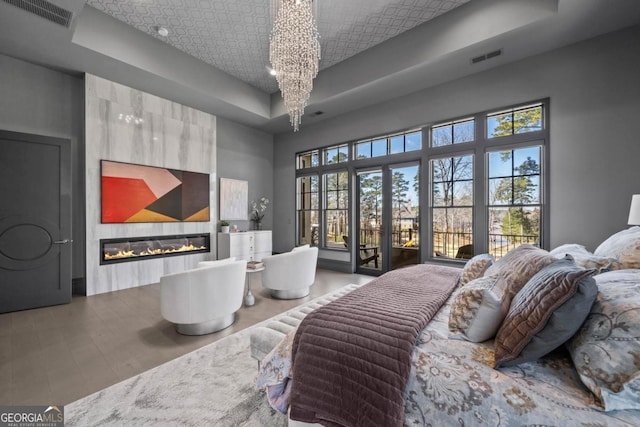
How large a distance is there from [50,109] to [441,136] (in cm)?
631

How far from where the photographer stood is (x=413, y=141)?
493 centimetres

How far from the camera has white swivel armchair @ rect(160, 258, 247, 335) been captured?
2512 millimetres

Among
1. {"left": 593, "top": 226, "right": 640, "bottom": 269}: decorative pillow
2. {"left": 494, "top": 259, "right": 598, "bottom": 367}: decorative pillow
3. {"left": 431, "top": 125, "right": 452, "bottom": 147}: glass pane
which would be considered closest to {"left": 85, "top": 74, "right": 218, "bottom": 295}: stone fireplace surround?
{"left": 431, "top": 125, "right": 452, "bottom": 147}: glass pane

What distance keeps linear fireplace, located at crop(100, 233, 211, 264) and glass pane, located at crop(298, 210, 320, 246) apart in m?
2.21

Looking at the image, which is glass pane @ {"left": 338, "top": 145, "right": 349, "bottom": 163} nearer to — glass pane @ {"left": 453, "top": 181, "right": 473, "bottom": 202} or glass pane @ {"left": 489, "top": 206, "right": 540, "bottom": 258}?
glass pane @ {"left": 453, "top": 181, "right": 473, "bottom": 202}

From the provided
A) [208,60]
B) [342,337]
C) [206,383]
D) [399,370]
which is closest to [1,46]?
[208,60]

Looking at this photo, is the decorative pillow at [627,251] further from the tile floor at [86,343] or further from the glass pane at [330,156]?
the glass pane at [330,156]

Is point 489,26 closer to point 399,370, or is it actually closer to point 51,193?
point 399,370

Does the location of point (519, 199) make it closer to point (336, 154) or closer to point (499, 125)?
point (499, 125)

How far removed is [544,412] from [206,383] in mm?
1991

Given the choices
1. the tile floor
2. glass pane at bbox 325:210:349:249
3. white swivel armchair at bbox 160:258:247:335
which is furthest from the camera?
glass pane at bbox 325:210:349:249

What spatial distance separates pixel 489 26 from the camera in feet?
10.6

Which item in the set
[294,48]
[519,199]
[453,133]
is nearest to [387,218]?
[453,133]

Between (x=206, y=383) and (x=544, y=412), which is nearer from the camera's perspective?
(x=544, y=412)
